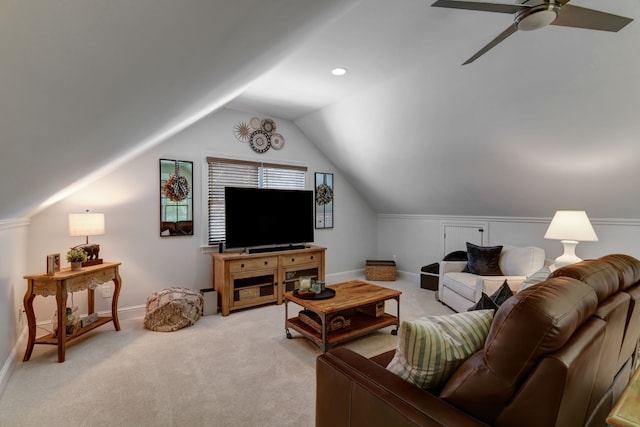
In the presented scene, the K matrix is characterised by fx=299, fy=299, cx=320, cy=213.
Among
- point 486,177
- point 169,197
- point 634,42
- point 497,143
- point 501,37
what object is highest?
point 634,42

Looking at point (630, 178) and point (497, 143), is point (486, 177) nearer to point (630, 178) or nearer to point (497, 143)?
point (497, 143)

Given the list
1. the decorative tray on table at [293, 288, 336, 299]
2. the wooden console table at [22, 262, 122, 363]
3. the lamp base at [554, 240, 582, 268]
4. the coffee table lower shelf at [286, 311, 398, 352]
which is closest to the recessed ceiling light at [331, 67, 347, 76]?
the decorative tray on table at [293, 288, 336, 299]

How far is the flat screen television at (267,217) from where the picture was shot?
12.6 feet

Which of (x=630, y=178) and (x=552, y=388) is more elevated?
(x=630, y=178)

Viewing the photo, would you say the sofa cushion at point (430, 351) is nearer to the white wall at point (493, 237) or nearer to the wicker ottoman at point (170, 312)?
the wicker ottoman at point (170, 312)

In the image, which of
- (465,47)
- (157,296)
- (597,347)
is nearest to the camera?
(597,347)

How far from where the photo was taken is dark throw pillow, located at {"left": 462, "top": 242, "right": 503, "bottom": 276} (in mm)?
3711

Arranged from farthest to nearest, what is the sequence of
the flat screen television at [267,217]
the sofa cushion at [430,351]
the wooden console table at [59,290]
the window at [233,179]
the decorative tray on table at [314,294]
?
the window at [233,179] < the flat screen television at [267,217] < the decorative tray on table at [314,294] < the wooden console table at [59,290] < the sofa cushion at [430,351]

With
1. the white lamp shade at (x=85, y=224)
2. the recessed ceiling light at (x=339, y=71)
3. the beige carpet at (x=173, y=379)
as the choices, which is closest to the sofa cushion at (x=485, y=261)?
the beige carpet at (x=173, y=379)

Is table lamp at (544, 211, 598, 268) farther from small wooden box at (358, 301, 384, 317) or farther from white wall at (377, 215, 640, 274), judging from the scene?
small wooden box at (358, 301, 384, 317)

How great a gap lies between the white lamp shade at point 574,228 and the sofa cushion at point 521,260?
1.53ft

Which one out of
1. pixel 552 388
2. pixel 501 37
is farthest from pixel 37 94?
pixel 501 37

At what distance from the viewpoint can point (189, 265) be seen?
12.8 feet

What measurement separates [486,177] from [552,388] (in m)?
3.43
